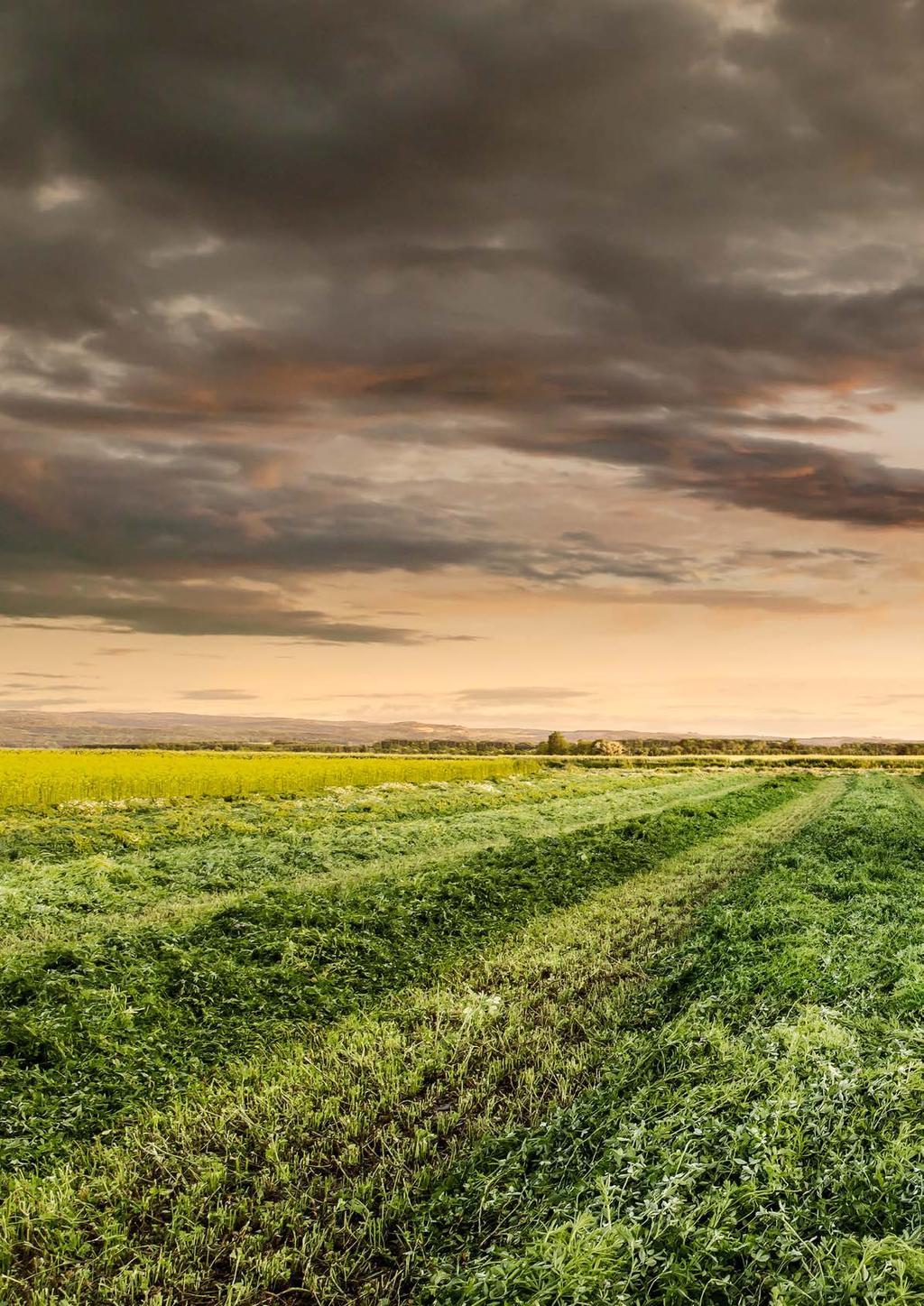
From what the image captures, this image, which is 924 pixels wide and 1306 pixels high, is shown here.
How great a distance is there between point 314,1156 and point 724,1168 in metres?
3.15

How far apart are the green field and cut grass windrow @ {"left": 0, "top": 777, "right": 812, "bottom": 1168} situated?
40 mm

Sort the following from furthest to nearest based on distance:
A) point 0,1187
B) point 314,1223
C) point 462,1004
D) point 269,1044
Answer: point 462,1004 → point 269,1044 → point 0,1187 → point 314,1223

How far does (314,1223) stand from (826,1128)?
144 inches

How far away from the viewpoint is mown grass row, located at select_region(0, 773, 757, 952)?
48.3 feet

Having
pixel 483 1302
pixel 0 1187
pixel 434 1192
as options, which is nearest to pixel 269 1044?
pixel 0 1187

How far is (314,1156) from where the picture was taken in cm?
629

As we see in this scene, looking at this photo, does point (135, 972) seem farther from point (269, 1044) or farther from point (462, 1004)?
point (462, 1004)

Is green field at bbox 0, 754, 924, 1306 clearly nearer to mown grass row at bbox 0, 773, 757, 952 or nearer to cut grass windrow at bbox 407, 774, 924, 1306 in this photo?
cut grass windrow at bbox 407, 774, 924, 1306

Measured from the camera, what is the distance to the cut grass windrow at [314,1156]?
201 inches

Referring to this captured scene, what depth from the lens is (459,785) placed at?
4881cm

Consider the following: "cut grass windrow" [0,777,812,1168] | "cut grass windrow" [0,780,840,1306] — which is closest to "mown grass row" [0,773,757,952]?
"cut grass windrow" [0,777,812,1168]

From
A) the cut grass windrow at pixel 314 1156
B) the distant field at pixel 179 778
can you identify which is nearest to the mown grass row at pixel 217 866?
the cut grass windrow at pixel 314 1156

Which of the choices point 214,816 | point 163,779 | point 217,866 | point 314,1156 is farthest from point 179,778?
point 314,1156

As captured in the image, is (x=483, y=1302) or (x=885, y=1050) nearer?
(x=483, y=1302)
